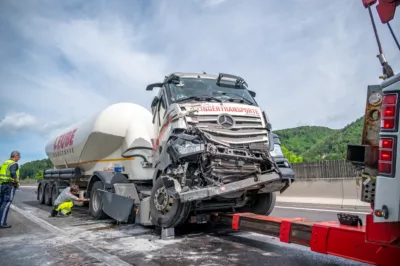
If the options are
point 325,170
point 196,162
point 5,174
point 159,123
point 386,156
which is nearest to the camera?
point 386,156

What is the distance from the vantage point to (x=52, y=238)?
6191 millimetres

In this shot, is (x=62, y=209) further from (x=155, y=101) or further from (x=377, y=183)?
(x=377, y=183)

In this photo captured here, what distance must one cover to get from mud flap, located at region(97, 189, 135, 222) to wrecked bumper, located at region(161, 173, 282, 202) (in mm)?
1874

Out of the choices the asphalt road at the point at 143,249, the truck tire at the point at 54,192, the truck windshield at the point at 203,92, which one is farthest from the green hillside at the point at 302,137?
the asphalt road at the point at 143,249

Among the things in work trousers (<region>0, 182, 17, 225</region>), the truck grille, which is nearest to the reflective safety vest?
work trousers (<region>0, 182, 17, 225</region>)

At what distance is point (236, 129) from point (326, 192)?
7.09m

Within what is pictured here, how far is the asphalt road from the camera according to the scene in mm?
4387

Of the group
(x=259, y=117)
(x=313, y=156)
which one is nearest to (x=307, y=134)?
(x=313, y=156)

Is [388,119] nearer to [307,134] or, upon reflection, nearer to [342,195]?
[342,195]

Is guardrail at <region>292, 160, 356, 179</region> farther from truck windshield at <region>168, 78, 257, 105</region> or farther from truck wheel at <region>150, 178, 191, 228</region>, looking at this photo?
truck wheel at <region>150, 178, 191, 228</region>

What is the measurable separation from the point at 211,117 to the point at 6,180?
5.58 m

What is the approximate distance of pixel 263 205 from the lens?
21.5ft

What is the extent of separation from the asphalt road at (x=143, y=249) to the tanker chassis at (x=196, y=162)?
0.45m

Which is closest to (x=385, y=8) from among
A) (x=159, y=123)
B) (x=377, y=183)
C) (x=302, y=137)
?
(x=377, y=183)
